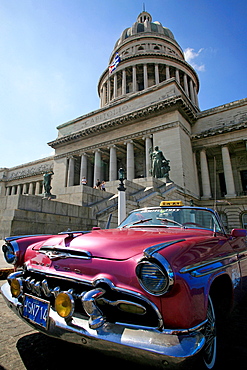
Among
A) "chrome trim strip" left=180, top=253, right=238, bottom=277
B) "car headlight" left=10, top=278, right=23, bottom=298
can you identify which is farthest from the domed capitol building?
"chrome trim strip" left=180, top=253, right=238, bottom=277

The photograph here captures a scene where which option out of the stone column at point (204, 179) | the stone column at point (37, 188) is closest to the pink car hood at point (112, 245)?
the stone column at point (204, 179)

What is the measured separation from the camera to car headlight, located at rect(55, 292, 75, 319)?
1.57 m

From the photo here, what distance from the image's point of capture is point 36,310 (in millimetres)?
1778

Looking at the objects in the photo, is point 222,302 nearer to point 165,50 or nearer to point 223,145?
point 223,145

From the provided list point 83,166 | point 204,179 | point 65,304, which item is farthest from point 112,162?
point 65,304

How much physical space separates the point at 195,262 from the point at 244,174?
2900 centimetres

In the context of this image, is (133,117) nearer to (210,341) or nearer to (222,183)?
(222,183)

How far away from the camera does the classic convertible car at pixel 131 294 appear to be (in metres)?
1.36

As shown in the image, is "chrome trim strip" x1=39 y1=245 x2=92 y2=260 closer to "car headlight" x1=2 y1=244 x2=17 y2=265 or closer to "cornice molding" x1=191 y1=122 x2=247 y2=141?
"car headlight" x1=2 y1=244 x2=17 y2=265

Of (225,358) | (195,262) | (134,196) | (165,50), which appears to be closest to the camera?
(195,262)

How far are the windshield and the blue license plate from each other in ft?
5.27

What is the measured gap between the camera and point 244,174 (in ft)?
87.6

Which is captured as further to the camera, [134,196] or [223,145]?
[223,145]

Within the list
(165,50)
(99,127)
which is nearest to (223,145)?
(99,127)
